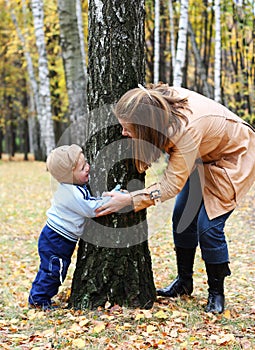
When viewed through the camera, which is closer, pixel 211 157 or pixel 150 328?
pixel 150 328

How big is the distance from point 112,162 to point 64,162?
36cm

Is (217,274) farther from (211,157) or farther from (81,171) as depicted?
(81,171)

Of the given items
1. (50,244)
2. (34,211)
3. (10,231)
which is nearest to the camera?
(50,244)

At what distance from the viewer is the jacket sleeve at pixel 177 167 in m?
3.46

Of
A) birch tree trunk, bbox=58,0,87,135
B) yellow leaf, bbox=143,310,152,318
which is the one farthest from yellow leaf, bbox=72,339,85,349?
birch tree trunk, bbox=58,0,87,135

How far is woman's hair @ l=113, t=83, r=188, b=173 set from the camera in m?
3.39

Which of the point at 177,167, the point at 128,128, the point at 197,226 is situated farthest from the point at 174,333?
the point at 128,128

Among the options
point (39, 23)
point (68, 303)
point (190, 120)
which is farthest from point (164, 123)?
point (39, 23)

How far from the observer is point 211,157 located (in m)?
3.84

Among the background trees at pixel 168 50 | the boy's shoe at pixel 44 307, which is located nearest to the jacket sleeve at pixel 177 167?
the boy's shoe at pixel 44 307

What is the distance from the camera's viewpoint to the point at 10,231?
874 cm

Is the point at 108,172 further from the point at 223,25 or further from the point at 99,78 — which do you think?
the point at 223,25

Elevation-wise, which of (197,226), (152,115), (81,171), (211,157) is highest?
(152,115)

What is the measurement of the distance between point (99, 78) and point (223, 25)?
17.5 meters
